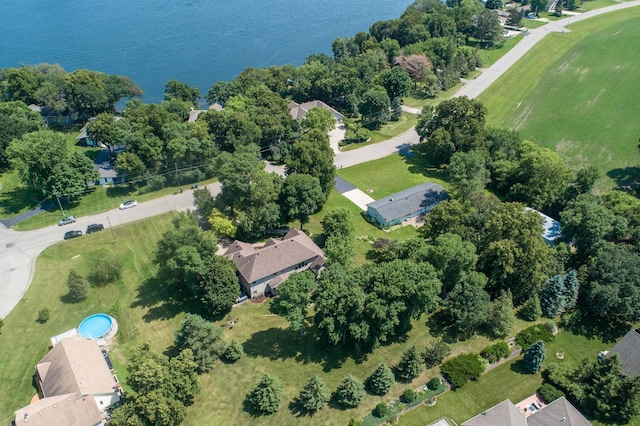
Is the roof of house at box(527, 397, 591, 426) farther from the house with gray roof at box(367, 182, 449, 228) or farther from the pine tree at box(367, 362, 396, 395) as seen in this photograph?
the house with gray roof at box(367, 182, 449, 228)

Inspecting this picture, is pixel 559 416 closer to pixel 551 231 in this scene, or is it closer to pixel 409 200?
pixel 551 231

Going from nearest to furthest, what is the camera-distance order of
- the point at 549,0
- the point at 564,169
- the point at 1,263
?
the point at 1,263
the point at 564,169
the point at 549,0

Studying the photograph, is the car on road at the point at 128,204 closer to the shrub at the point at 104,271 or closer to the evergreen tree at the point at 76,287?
the shrub at the point at 104,271

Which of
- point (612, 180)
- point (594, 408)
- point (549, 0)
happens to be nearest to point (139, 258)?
point (594, 408)

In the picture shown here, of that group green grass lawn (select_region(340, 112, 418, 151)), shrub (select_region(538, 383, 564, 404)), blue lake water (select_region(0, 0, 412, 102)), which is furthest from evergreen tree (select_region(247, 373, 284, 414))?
blue lake water (select_region(0, 0, 412, 102))

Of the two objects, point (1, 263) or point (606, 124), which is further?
point (606, 124)

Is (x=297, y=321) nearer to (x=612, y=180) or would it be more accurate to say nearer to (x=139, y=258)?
(x=139, y=258)

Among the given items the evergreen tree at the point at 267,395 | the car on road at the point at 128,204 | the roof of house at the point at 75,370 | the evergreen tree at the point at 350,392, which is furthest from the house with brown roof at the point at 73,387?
the car on road at the point at 128,204

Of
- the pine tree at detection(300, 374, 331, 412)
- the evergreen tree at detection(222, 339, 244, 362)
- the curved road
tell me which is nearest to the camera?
the pine tree at detection(300, 374, 331, 412)
